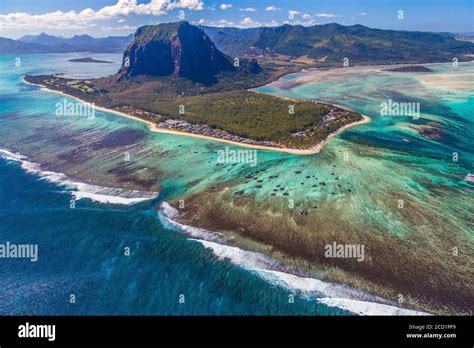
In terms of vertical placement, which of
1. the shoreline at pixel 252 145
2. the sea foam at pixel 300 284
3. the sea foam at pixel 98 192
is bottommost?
the sea foam at pixel 300 284

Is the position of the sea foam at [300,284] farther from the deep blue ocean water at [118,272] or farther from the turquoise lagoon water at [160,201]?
the deep blue ocean water at [118,272]

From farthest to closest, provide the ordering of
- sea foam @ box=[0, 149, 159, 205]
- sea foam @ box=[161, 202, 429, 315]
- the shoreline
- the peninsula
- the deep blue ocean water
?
the peninsula, the shoreline, sea foam @ box=[0, 149, 159, 205], the deep blue ocean water, sea foam @ box=[161, 202, 429, 315]

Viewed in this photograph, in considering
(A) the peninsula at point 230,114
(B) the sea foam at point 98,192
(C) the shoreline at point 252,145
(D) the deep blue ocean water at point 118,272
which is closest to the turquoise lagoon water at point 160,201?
(D) the deep blue ocean water at point 118,272

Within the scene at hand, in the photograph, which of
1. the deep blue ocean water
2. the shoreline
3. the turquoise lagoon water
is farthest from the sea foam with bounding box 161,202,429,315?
the shoreline

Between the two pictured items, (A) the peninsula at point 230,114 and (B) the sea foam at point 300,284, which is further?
(A) the peninsula at point 230,114

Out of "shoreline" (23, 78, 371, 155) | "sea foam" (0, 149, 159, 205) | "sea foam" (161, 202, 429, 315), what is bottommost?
"sea foam" (161, 202, 429, 315)

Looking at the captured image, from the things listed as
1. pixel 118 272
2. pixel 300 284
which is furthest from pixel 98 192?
pixel 300 284

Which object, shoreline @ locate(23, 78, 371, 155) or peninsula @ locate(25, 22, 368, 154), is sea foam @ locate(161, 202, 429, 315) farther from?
peninsula @ locate(25, 22, 368, 154)

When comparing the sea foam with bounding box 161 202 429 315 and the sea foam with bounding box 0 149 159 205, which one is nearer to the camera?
the sea foam with bounding box 161 202 429 315
